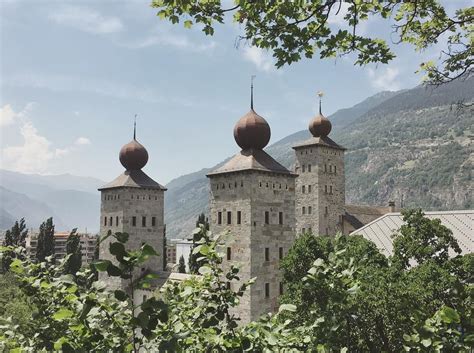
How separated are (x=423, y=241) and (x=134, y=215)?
99.4ft

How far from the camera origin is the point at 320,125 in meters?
52.7

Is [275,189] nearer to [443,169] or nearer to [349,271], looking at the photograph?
[349,271]

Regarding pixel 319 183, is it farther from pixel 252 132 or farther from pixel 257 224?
pixel 257 224

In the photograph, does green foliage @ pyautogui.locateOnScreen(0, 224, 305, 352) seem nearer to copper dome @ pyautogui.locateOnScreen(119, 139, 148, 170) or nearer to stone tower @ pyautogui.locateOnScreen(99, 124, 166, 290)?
stone tower @ pyautogui.locateOnScreen(99, 124, 166, 290)

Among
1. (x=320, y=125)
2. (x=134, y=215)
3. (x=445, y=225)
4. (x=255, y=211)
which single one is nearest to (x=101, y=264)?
(x=445, y=225)

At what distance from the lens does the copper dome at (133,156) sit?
42.8 meters

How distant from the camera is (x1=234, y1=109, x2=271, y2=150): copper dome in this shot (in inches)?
1249

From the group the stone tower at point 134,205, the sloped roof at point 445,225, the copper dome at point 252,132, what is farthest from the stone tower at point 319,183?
the sloped roof at point 445,225

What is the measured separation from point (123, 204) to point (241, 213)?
606 inches

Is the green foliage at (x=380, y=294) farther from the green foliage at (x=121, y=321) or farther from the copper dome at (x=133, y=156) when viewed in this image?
the copper dome at (x=133, y=156)

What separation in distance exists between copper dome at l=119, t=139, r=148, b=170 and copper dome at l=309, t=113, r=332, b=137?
20.5 meters

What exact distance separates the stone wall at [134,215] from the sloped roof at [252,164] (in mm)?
13115

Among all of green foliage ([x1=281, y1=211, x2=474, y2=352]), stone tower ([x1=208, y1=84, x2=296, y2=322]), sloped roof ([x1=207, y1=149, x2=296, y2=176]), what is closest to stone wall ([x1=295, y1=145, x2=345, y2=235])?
stone tower ([x1=208, y1=84, x2=296, y2=322])

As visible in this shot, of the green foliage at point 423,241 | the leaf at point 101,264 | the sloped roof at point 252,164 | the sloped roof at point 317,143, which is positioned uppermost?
the sloped roof at point 317,143
